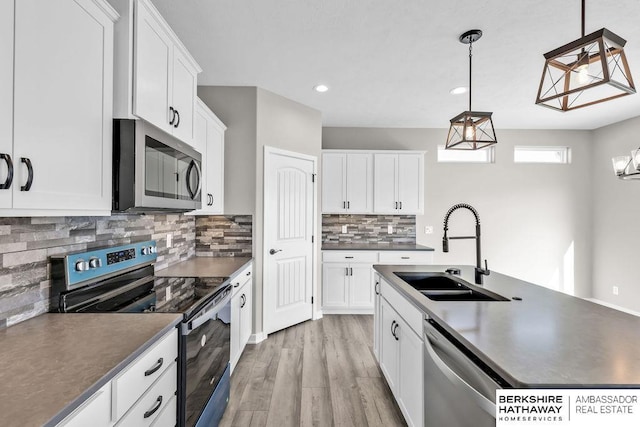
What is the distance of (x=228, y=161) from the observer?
334 cm

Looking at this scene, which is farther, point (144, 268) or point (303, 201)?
point (303, 201)

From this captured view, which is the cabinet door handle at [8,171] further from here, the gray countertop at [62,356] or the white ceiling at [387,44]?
the white ceiling at [387,44]

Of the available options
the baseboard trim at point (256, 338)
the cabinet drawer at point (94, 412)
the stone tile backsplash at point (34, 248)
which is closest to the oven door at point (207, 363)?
the cabinet drawer at point (94, 412)

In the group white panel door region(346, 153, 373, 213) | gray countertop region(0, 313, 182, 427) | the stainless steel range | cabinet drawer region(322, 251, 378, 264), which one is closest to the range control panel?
the stainless steel range

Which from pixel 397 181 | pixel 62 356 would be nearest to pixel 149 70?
pixel 62 356

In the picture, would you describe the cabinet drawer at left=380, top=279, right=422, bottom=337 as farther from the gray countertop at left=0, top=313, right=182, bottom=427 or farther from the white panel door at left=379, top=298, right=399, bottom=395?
the gray countertop at left=0, top=313, right=182, bottom=427

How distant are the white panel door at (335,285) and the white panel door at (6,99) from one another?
358 centimetres

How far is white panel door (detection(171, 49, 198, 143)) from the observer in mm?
1854

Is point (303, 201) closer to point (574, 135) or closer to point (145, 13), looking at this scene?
point (145, 13)

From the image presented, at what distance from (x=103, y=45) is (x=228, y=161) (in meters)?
2.02

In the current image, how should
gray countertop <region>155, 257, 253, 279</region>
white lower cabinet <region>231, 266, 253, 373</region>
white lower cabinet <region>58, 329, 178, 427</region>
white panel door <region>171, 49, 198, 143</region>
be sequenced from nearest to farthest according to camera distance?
white lower cabinet <region>58, 329, 178, 427</region>, white panel door <region>171, 49, 198, 143</region>, gray countertop <region>155, 257, 253, 279</region>, white lower cabinet <region>231, 266, 253, 373</region>

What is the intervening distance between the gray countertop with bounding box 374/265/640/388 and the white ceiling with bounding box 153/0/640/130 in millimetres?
1855

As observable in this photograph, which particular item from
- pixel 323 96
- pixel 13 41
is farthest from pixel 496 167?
pixel 13 41

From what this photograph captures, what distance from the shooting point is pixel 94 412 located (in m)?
0.87
